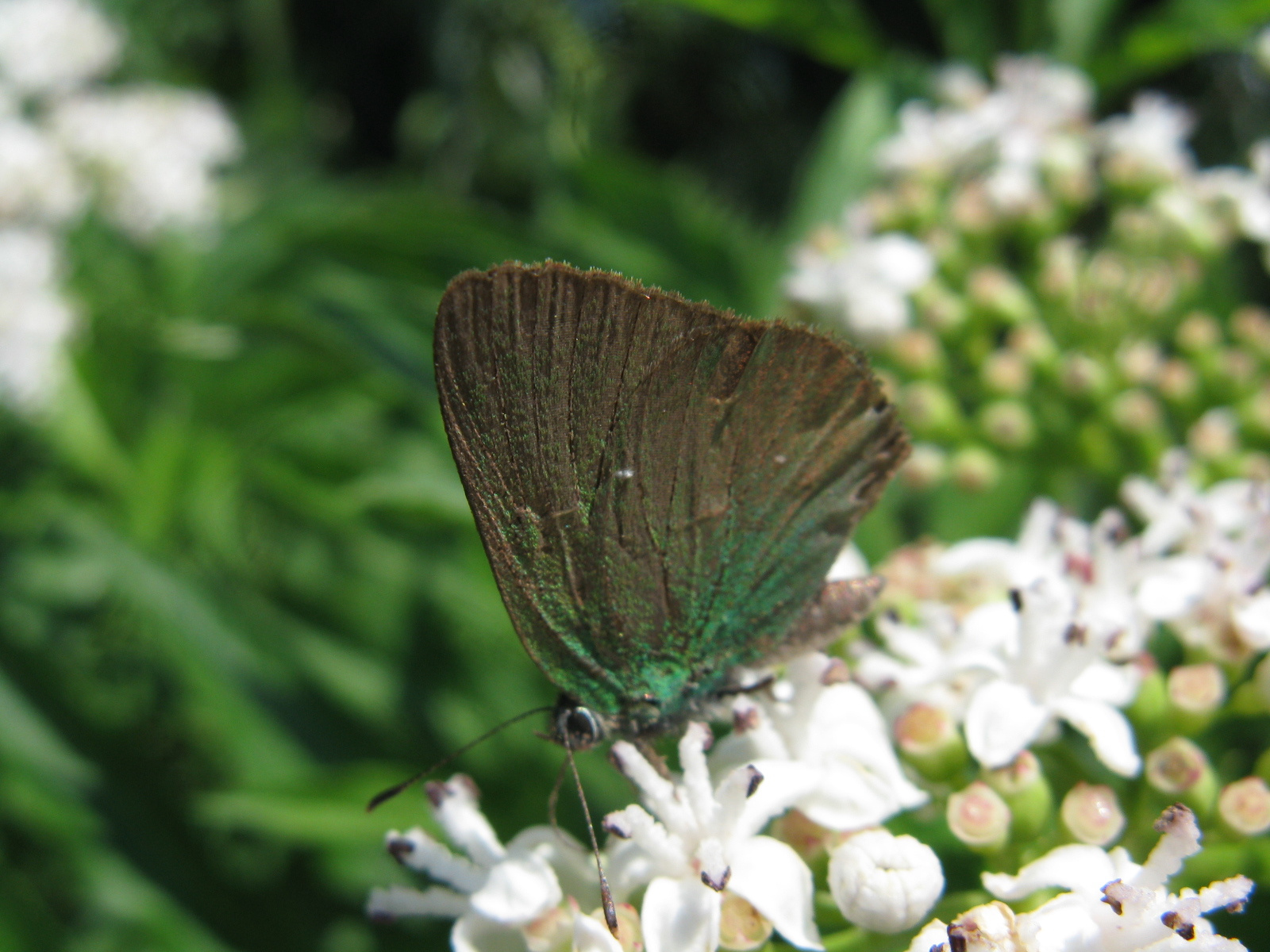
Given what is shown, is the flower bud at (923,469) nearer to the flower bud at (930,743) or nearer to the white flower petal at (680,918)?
the flower bud at (930,743)

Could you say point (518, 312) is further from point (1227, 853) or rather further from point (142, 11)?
point (142, 11)

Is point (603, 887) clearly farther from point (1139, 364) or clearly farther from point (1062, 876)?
point (1139, 364)

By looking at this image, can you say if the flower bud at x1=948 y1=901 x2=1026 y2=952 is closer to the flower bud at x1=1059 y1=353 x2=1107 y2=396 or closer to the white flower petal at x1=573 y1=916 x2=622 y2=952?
the white flower petal at x1=573 y1=916 x2=622 y2=952

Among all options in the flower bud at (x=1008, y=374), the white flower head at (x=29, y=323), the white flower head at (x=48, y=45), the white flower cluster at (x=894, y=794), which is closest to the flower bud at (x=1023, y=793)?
the white flower cluster at (x=894, y=794)

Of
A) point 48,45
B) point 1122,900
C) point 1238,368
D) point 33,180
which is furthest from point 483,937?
point 48,45

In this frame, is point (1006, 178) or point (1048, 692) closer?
point (1048, 692)

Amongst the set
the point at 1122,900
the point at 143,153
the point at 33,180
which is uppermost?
the point at 143,153

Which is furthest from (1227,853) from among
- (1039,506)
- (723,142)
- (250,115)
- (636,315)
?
(250,115)
